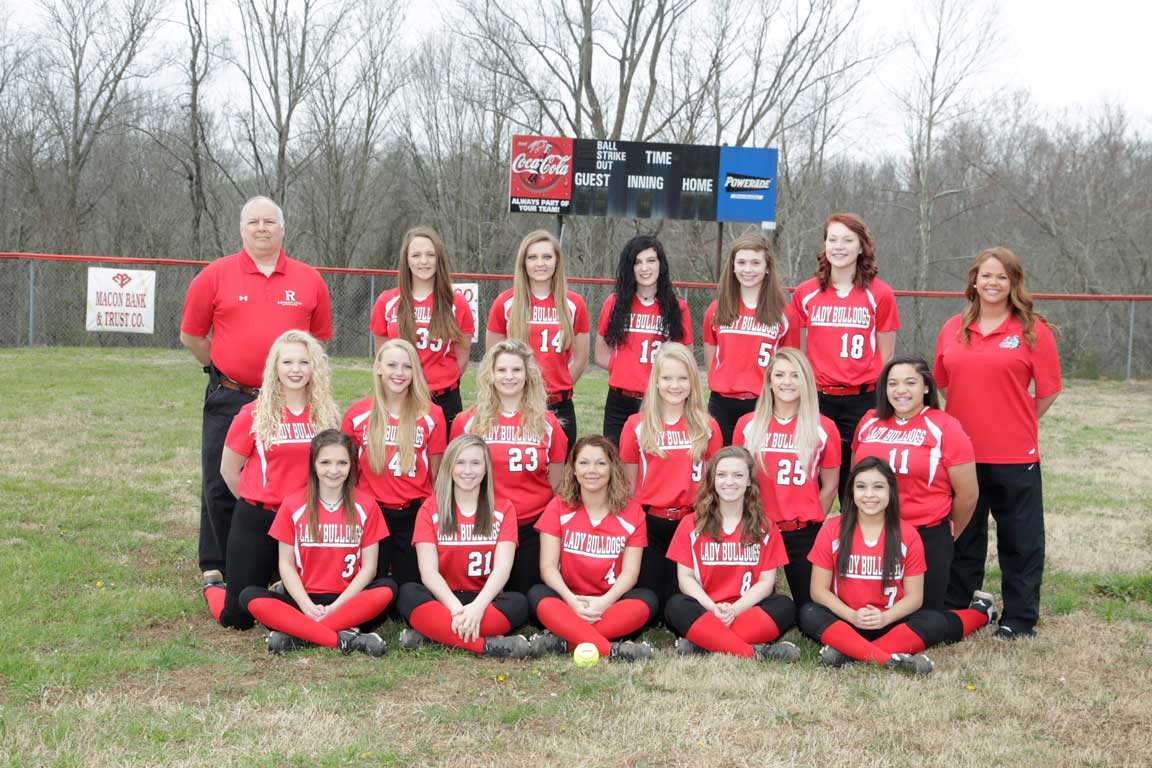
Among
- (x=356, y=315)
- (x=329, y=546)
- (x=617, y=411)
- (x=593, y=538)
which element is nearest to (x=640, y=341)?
(x=617, y=411)

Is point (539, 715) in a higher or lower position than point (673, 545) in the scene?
lower

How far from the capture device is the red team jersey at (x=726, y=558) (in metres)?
4.76

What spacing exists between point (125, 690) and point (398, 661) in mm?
1065

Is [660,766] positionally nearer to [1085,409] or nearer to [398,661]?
[398,661]

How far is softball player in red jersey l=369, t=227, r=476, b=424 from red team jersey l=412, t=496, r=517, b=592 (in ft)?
3.17

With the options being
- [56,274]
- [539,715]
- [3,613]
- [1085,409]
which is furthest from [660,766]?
[56,274]

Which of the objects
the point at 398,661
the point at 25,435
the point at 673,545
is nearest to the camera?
the point at 398,661

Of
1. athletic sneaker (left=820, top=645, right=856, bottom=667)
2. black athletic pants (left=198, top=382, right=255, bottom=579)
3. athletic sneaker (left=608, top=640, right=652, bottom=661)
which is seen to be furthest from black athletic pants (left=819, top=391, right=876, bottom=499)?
black athletic pants (left=198, top=382, right=255, bottom=579)

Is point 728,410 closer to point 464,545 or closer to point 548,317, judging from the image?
point 548,317

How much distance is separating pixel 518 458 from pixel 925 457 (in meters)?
1.94

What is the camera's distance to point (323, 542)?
473cm

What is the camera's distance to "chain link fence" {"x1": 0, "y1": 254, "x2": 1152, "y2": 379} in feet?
56.3

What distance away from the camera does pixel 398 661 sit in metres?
4.38

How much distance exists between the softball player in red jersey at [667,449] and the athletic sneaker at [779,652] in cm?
59
